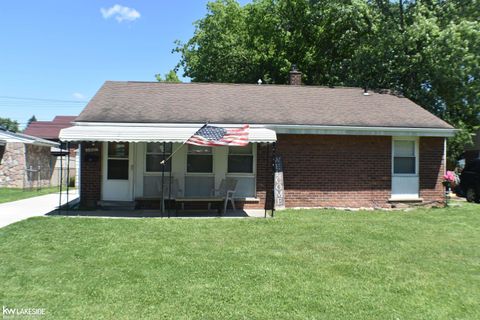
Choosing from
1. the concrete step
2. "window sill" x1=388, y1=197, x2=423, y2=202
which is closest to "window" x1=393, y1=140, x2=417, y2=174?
"window sill" x1=388, y1=197, x2=423, y2=202

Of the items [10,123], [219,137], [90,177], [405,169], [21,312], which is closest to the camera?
[21,312]

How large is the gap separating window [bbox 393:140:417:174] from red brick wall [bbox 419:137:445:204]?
0.25m

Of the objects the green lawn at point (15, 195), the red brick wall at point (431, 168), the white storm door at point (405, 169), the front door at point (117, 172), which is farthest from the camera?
the green lawn at point (15, 195)

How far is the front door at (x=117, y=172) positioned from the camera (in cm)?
1300

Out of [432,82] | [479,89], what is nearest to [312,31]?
[432,82]

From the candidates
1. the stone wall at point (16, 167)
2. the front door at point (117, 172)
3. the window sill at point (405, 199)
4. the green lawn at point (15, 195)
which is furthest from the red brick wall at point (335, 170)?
the stone wall at point (16, 167)

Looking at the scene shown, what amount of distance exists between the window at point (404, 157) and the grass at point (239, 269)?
12.4 feet

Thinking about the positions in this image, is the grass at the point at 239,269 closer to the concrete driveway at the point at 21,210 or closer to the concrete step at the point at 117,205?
the concrete driveway at the point at 21,210

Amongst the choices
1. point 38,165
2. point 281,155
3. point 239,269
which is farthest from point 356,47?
point 239,269

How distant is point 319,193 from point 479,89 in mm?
10852

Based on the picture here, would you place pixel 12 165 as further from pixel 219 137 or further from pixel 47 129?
pixel 47 129

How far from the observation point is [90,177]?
12.8m

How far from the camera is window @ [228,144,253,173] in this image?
13398mm

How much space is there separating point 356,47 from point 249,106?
1395 cm
